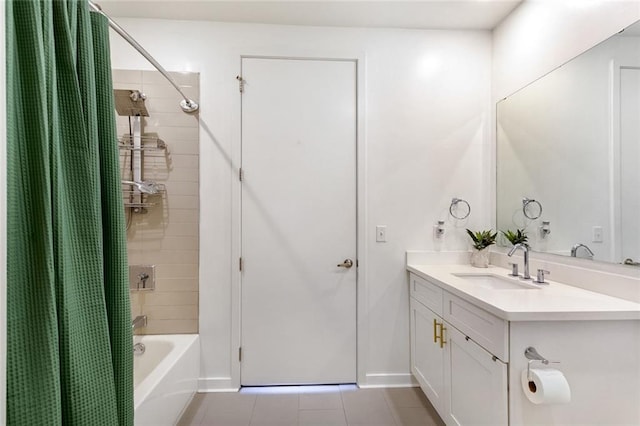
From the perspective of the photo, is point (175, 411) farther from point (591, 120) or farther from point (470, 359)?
point (591, 120)

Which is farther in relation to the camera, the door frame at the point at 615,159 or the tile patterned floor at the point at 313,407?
the tile patterned floor at the point at 313,407

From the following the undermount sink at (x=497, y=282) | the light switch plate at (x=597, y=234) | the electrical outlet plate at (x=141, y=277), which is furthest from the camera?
the electrical outlet plate at (x=141, y=277)

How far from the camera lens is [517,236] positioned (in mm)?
1929

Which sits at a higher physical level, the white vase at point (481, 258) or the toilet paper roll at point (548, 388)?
the white vase at point (481, 258)

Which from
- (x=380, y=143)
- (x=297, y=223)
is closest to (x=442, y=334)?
(x=297, y=223)

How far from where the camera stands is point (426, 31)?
228 centimetres

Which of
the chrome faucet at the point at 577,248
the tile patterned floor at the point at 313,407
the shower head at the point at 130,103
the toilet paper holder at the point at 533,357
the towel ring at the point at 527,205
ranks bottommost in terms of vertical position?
the tile patterned floor at the point at 313,407

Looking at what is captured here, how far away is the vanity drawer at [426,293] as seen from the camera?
1.79 metres

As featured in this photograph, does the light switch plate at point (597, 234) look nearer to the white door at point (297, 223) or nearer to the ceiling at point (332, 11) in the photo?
the white door at point (297, 223)

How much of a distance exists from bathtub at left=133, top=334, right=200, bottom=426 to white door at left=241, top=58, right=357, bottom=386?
368 mm

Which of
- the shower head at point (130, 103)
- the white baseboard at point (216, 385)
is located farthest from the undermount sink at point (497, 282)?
the shower head at point (130, 103)

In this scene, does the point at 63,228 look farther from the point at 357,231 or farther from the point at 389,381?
the point at 389,381

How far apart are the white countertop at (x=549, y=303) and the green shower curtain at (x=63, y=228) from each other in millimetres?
1407

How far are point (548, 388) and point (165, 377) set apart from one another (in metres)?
1.78
